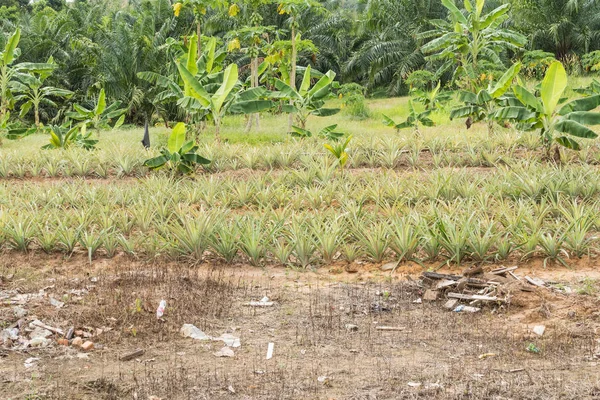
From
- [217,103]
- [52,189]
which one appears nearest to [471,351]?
[52,189]

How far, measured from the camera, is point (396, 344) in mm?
4895

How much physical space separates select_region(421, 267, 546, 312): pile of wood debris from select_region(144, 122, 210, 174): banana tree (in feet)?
17.1

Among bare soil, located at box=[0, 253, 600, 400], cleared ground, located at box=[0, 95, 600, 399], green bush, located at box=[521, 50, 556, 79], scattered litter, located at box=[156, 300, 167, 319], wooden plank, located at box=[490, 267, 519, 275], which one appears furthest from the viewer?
green bush, located at box=[521, 50, 556, 79]

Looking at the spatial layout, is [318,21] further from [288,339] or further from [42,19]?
[288,339]

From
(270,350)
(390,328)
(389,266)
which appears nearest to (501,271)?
(389,266)

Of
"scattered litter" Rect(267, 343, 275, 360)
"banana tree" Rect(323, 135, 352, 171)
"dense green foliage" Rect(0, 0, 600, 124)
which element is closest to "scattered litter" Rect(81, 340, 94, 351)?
"scattered litter" Rect(267, 343, 275, 360)

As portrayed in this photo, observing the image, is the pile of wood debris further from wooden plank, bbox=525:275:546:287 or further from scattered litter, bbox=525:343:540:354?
scattered litter, bbox=525:343:540:354

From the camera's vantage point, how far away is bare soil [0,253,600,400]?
415cm

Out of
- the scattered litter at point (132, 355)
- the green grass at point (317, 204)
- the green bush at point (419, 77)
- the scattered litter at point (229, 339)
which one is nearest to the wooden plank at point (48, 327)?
the scattered litter at point (132, 355)

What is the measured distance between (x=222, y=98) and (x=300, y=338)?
7798 mm

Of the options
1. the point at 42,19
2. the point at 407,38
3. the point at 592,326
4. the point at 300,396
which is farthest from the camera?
the point at 407,38

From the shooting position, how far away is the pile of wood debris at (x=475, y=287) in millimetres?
5641

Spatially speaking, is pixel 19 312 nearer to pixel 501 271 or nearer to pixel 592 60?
pixel 501 271

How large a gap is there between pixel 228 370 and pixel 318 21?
31.6 metres
